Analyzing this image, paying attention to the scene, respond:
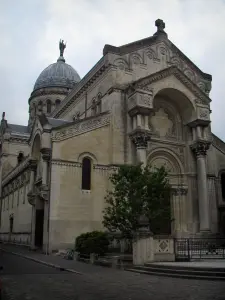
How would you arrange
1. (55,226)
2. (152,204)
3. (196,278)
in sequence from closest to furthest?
(196,278), (152,204), (55,226)

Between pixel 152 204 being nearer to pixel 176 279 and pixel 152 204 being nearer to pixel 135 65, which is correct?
pixel 176 279

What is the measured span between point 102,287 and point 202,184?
19237mm

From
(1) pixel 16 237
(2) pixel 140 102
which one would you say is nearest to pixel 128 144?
(2) pixel 140 102

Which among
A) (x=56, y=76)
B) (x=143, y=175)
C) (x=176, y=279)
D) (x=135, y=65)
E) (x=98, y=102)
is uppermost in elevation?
(x=56, y=76)

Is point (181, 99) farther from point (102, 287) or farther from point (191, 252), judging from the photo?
point (102, 287)

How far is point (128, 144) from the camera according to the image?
27984 millimetres

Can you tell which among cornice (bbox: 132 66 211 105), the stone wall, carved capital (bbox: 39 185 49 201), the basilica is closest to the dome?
the basilica

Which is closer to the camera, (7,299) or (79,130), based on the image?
(7,299)

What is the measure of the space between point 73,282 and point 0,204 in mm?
41833

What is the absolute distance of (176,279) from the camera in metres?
13.8

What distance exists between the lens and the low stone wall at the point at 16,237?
3491cm

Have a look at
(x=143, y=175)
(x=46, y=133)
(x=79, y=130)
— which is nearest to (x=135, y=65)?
(x=79, y=130)

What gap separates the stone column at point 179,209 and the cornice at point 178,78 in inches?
331

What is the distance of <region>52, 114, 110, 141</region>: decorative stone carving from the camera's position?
25.8m
